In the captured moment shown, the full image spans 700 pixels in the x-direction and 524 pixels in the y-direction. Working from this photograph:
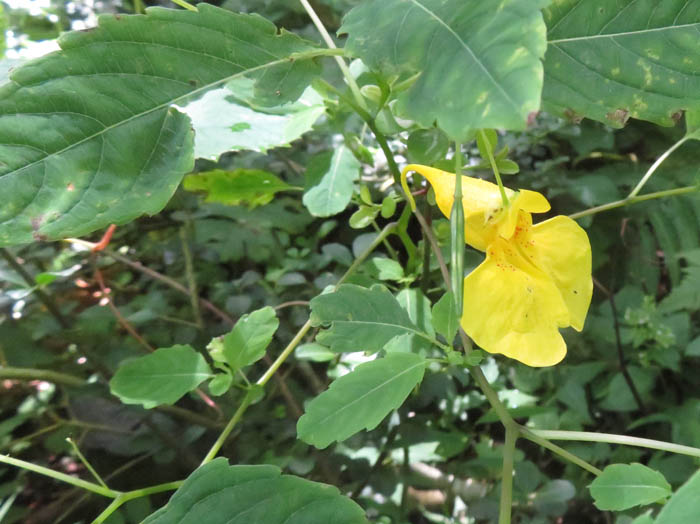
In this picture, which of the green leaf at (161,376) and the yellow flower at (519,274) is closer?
the yellow flower at (519,274)

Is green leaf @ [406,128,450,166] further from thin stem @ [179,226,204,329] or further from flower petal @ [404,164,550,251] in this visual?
thin stem @ [179,226,204,329]

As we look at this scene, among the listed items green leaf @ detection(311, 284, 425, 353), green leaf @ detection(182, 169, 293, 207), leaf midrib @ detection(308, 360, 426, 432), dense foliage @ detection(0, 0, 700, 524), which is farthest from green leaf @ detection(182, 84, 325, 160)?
leaf midrib @ detection(308, 360, 426, 432)

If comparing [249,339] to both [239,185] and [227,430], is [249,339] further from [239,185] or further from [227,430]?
[239,185]

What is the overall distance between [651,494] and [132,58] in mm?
566

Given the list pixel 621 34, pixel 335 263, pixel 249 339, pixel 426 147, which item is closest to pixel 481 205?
pixel 426 147

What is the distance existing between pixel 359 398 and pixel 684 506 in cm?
26

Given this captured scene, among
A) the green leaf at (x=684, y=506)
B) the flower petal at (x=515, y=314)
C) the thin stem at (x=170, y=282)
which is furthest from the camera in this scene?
the thin stem at (x=170, y=282)

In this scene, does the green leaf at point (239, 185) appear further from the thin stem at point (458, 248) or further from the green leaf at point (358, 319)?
the thin stem at point (458, 248)

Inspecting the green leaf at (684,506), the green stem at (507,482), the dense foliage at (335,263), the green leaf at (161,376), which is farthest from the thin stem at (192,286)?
the green leaf at (684,506)

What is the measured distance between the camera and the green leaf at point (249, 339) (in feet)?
2.12

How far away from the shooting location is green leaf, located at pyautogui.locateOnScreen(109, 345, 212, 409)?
2.14 ft

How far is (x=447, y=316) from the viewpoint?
19.0 inches

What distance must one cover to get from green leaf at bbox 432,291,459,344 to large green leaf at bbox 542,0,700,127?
19cm

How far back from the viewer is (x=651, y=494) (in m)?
0.44
